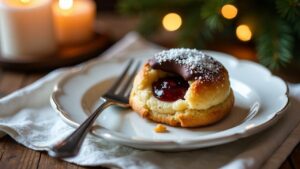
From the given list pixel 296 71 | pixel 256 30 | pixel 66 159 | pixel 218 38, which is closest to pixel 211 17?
pixel 256 30

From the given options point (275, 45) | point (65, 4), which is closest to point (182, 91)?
point (275, 45)

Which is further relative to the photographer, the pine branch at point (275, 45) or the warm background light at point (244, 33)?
the warm background light at point (244, 33)

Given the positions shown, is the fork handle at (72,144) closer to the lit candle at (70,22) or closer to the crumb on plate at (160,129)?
the crumb on plate at (160,129)

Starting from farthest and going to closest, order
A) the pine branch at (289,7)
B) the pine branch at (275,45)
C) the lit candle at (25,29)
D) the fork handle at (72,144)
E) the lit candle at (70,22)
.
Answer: the lit candle at (70,22), the lit candle at (25,29), the pine branch at (275,45), the pine branch at (289,7), the fork handle at (72,144)

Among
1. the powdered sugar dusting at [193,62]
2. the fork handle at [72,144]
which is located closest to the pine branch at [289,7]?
the powdered sugar dusting at [193,62]

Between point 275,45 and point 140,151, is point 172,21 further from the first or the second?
point 140,151

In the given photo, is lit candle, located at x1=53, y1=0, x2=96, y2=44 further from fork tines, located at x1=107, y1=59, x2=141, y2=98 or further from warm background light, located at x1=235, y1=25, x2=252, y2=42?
warm background light, located at x1=235, y1=25, x2=252, y2=42
